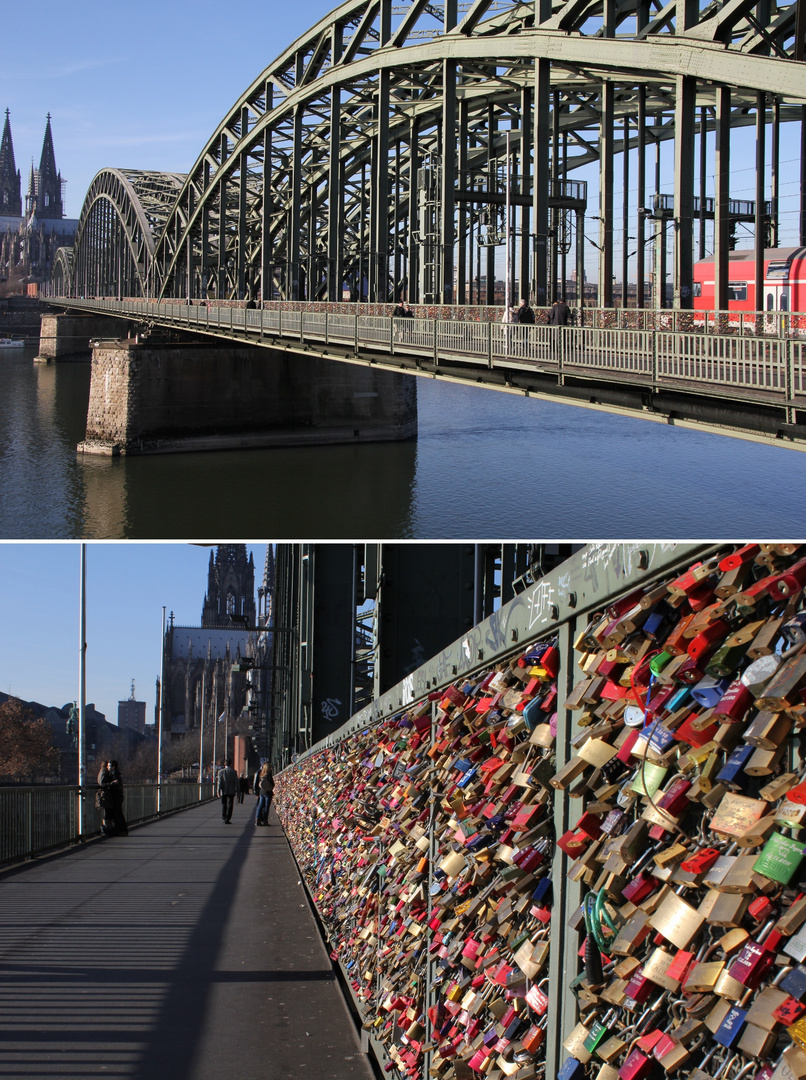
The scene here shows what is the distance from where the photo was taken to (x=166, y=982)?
6512 mm

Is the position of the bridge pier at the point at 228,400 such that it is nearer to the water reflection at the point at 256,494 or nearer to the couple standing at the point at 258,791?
the water reflection at the point at 256,494

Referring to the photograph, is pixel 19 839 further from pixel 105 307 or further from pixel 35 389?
pixel 105 307

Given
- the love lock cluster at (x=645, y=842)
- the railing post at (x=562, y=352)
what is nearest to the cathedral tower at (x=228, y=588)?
the railing post at (x=562, y=352)

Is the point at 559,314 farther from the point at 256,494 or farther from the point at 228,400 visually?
the point at 228,400

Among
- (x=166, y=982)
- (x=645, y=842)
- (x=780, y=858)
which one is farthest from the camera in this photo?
(x=166, y=982)

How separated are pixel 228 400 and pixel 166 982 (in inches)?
1687

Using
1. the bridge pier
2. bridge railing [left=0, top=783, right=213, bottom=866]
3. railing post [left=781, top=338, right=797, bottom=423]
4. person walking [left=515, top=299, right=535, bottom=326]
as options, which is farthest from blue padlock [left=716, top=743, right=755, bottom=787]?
the bridge pier

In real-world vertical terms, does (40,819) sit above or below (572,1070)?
below

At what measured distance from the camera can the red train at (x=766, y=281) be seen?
25.6 metres

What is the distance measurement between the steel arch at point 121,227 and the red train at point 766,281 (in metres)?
61.3

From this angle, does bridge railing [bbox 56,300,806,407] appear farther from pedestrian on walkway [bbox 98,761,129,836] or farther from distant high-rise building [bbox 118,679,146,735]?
distant high-rise building [bbox 118,679,146,735]

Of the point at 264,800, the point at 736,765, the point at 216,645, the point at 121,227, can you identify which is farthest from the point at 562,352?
the point at 216,645

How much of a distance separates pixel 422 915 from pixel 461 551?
1346 centimetres

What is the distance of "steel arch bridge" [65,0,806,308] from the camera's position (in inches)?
947
